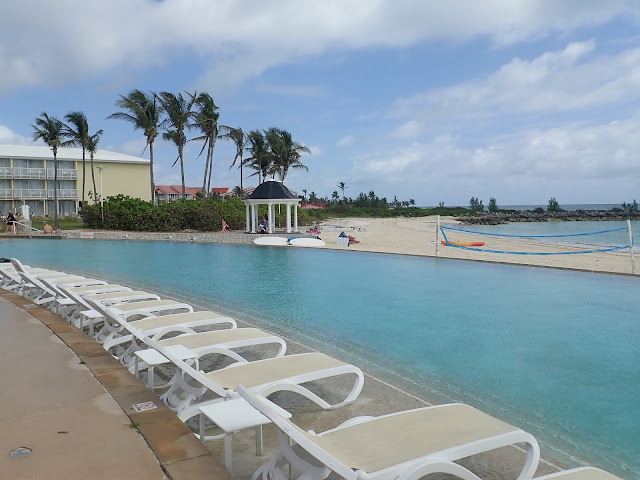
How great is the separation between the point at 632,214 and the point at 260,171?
7456 centimetres

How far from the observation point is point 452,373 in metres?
5.52

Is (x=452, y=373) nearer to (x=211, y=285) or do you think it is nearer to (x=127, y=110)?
(x=211, y=285)

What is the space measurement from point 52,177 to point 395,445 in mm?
52137

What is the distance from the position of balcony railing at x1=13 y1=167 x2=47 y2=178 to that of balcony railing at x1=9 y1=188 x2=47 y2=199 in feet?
3.80

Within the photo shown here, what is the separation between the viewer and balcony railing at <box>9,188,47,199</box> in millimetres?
46344

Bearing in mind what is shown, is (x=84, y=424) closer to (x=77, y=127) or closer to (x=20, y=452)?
(x=20, y=452)

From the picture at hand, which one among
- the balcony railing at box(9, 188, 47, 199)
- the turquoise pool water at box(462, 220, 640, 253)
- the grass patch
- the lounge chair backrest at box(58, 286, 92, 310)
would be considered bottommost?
the turquoise pool water at box(462, 220, 640, 253)

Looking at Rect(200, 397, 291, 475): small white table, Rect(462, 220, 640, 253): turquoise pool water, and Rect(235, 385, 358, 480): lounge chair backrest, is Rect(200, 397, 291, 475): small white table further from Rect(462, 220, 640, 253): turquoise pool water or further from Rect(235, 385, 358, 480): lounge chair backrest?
Rect(462, 220, 640, 253): turquoise pool water

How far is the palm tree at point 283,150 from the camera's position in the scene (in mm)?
44281

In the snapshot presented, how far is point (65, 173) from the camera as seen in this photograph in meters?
48.5

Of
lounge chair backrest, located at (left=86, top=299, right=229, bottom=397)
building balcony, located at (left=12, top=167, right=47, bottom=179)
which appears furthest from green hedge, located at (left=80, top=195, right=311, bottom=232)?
lounge chair backrest, located at (left=86, top=299, right=229, bottom=397)

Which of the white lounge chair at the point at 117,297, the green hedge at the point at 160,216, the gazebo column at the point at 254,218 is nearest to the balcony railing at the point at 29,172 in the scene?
the green hedge at the point at 160,216

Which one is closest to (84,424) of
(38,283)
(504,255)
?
(38,283)

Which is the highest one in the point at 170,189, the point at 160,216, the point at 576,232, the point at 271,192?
the point at 170,189
